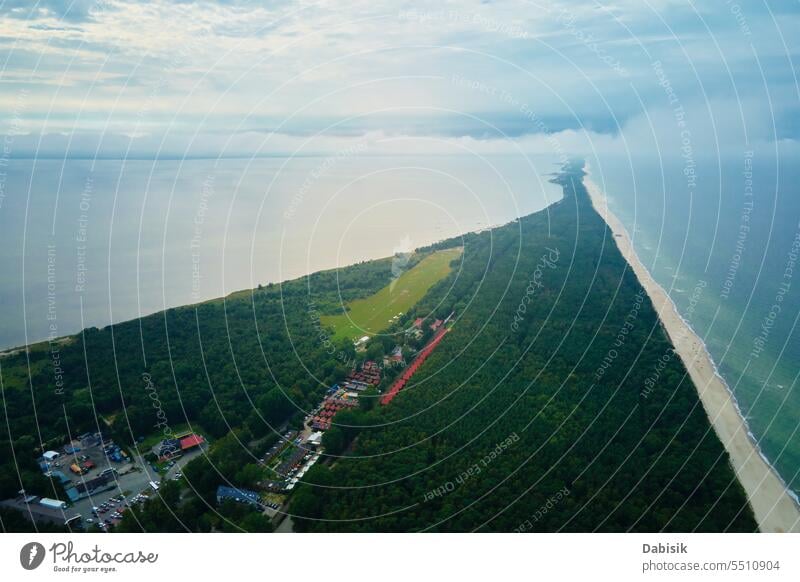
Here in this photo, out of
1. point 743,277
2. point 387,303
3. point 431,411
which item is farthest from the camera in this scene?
point 743,277

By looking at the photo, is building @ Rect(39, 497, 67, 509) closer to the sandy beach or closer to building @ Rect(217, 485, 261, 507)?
building @ Rect(217, 485, 261, 507)

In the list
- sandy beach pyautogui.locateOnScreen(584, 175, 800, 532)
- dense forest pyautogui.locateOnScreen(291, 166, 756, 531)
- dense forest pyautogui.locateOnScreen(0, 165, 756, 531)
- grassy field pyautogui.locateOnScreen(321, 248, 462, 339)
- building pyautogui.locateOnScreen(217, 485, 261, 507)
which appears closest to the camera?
dense forest pyautogui.locateOnScreen(291, 166, 756, 531)

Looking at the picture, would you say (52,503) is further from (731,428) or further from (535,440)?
(731,428)

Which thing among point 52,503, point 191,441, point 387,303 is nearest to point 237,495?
point 191,441

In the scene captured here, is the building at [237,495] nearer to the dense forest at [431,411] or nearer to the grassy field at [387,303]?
the dense forest at [431,411]

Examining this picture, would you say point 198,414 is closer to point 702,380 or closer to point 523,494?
point 523,494

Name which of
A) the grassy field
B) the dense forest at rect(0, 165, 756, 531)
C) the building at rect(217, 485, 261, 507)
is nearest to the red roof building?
the dense forest at rect(0, 165, 756, 531)

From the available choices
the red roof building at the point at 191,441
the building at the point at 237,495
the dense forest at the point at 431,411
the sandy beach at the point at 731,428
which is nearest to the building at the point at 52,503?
the dense forest at the point at 431,411
